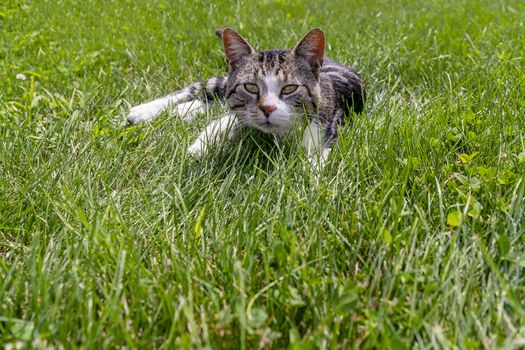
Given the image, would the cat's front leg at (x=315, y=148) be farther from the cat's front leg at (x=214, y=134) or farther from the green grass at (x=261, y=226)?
the cat's front leg at (x=214, y=134)

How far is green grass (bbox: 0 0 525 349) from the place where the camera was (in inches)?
51.9

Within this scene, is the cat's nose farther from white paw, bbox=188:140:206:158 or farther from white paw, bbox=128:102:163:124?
white paw, bbox=128:102:163:124

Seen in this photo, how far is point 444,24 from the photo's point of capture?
4.52m

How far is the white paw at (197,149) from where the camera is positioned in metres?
2.44

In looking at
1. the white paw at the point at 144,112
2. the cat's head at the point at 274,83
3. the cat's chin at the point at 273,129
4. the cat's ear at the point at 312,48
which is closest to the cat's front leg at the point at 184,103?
the white paw at the point at 144,112

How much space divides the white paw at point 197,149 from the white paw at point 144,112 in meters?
0.43

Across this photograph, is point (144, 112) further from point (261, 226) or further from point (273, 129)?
point (261, 226)

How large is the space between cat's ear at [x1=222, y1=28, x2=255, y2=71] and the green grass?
39 centimetres

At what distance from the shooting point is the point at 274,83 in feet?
8.68

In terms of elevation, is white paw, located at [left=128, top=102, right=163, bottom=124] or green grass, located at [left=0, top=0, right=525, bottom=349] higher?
white paw, located at [left=128, top=102, right=163, bottom=124]

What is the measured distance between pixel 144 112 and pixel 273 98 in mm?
884

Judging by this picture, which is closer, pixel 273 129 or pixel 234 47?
pixel 273 129

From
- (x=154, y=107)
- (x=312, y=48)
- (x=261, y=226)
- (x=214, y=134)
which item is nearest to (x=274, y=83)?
(x=312, y=48)

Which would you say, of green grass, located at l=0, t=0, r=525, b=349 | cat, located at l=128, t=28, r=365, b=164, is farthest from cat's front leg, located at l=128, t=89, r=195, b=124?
green grass, located at l=0, t=0, r=525, b=349
